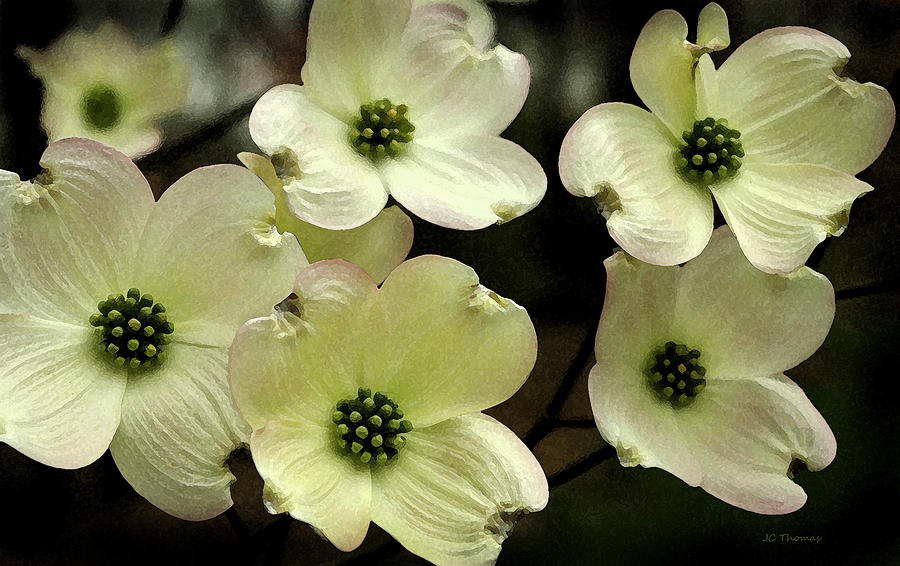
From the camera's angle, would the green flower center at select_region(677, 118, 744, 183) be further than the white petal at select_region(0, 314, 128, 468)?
Yes

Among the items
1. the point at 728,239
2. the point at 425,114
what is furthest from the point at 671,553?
the point at 425,114

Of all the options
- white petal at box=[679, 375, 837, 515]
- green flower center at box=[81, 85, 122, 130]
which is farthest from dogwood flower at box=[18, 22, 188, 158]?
white petal at box=[679, 375, 837, 515]

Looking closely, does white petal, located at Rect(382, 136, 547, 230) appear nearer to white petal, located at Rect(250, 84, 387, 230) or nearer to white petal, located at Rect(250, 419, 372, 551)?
white petal, located at Rect(250, 84, 387, 230)

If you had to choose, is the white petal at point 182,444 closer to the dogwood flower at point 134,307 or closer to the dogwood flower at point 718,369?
the dogwood flower at point 134,307

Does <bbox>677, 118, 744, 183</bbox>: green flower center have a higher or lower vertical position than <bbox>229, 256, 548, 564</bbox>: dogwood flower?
higher

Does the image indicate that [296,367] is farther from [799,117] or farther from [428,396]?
[799,117]

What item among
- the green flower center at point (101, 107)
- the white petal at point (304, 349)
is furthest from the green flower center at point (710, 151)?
the green flower center at point (101, 107)

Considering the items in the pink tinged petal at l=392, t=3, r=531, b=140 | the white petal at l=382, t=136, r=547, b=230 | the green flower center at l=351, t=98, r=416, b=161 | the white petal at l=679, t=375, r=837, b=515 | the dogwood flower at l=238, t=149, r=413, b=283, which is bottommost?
the white petal at l=679, t=375, r=837, b=515
